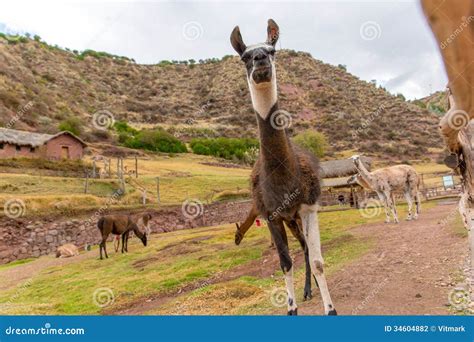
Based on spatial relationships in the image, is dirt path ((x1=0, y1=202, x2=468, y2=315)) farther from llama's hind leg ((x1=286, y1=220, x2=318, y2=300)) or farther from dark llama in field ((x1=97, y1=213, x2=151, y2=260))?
dark llama in field ((x1=97, y1=213, x2=151, y2=260))

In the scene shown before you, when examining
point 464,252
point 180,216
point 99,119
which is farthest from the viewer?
point 99,119

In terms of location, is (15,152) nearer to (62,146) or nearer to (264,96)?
(62,146)

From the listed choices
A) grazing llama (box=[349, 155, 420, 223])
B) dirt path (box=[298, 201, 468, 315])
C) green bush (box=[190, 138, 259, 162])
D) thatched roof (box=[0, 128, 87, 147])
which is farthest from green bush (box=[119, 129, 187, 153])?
dirt path (box=[298, 201, 468, 315])

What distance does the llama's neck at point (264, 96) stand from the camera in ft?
16.6

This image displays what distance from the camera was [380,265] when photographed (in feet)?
26.5

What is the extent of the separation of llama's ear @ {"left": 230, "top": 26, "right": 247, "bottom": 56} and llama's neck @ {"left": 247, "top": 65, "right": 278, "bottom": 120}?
462mm

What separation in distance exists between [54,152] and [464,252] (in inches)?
1847

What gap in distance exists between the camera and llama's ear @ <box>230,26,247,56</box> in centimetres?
523

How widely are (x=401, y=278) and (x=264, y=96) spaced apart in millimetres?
4344

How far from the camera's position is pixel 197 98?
405ft

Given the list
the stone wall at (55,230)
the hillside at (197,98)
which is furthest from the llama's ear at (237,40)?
the hillside at (197,98)

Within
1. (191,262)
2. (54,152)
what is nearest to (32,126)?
(54,152)
